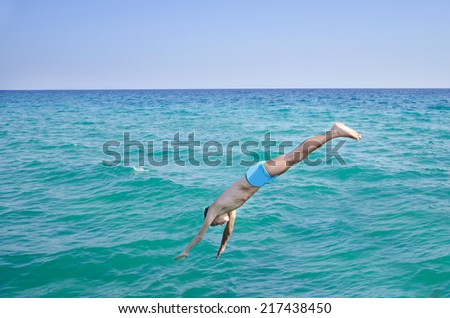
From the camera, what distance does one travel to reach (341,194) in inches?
645

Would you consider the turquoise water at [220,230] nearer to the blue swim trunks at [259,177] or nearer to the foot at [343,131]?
the blue swim trunks at [259,177]

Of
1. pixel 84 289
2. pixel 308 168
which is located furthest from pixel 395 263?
pixel 308 168

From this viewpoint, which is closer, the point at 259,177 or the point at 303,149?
the point at 303,149

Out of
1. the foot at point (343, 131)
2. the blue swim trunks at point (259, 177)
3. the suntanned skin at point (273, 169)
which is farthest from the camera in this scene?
the blue swim trunks at point (259, 177)

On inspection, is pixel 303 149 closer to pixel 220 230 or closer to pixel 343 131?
pixel 343 131

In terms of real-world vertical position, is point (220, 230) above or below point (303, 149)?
below

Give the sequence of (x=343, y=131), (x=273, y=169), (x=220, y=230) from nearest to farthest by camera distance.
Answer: (x=343, y=131) < (x=273, y=169) < (x=220, y=230)

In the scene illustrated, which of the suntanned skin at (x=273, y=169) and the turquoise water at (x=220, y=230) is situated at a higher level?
the suntanned skin at (x=273, y=169)

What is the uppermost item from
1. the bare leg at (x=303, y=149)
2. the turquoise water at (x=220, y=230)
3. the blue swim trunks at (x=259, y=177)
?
the bare leg at (x=303, y=149)

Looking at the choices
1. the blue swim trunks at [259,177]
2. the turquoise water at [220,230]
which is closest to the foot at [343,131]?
the blue swim trunks at [259,177]

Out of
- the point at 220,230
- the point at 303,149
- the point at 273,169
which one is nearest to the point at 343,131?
the point at 303,149

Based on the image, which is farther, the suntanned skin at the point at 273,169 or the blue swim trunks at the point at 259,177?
the blue swim trunks at the point at 259,177

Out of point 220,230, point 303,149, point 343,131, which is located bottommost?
point 220,230

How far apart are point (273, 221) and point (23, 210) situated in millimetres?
8425
